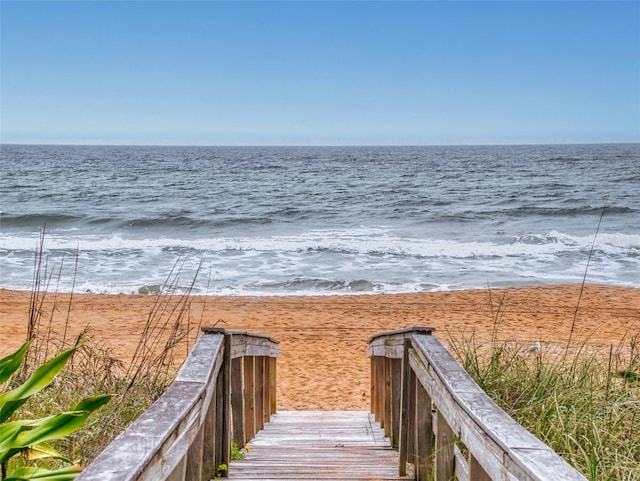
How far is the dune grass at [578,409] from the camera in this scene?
2.71 meters

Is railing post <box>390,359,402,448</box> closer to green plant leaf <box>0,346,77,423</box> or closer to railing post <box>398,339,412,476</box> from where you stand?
railing post <box>398,339,412,476</box>

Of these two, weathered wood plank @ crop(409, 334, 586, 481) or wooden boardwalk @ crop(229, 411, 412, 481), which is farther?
wooden boardwalk @ crop(229, 411, 412, 481)

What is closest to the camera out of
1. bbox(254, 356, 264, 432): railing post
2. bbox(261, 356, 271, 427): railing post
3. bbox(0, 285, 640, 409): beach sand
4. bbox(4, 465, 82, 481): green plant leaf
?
bbox(4, 465, 82, 481): green plant leaf

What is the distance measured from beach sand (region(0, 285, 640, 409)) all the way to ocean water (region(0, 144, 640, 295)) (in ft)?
4.07

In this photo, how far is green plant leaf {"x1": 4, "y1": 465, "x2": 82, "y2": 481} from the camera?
2242mm

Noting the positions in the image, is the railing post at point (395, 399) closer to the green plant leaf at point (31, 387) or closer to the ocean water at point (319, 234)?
the ocean water at point (319, 234)

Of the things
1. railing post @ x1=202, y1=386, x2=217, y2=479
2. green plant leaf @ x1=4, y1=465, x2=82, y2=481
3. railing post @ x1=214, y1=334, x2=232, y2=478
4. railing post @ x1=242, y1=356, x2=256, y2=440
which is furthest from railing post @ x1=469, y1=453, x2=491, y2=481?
railing post @ x1=242, y1=356, x2=256, y2=440

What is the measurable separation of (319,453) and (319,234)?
22.4m

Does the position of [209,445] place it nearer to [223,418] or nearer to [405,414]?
[223,418]

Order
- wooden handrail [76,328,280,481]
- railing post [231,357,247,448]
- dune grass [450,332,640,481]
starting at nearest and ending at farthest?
wooden handrail [76,328,280,481] → dune grass [450,332,640,481] → railing post [231,357,247,448]

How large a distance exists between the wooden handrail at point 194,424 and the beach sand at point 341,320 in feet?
14.4

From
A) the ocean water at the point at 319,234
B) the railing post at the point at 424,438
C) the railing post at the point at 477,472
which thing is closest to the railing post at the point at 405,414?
the railing post at the point at 424,438

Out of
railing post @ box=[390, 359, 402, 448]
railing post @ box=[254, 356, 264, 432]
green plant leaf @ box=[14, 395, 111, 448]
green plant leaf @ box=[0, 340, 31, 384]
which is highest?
green plant leaf @ box=[0, 340, 31, 384]

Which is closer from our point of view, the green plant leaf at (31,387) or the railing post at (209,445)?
the green plant leaf at (31,387)
